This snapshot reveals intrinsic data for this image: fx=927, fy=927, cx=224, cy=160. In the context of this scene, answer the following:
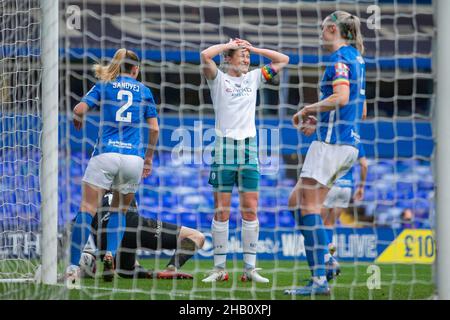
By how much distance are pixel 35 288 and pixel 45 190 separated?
60 cm

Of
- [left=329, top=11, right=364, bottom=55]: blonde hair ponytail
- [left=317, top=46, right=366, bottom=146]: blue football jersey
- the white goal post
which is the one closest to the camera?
[left=317, top=46, right=366, bottom=146]: blue football jersey

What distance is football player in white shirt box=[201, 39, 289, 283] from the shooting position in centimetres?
611

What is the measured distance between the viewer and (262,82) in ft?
20.9

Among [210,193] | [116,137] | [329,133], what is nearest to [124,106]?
[116,137]

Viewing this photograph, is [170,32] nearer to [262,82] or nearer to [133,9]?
[133,9]

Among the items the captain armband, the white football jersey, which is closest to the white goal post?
the white football jersey

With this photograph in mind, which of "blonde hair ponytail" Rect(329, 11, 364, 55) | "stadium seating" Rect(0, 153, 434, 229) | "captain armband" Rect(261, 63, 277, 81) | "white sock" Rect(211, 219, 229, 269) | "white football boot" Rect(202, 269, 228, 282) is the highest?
"blonde hair ponytail" Rect(329, 11, 364, 55)

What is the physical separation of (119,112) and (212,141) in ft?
13.1

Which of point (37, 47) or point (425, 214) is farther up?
point (37, 47)

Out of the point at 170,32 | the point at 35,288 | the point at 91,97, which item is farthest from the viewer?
the point at 170,32

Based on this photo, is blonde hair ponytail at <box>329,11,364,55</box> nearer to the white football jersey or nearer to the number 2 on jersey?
the white football jersey

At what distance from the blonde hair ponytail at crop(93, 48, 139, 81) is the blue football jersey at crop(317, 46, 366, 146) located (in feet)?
4.69
